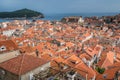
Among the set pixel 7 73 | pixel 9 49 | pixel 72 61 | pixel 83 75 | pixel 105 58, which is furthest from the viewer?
pixel 105 58

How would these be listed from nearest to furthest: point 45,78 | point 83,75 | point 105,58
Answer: point 45,78
point 83,75
point 105,58

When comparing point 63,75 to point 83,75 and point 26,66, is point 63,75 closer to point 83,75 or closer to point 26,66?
point 26,66

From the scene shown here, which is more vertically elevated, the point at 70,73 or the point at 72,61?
the point at 70,73

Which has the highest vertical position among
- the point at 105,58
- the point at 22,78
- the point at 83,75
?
the point at 22,78

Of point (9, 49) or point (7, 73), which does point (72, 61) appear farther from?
point (7, 73)

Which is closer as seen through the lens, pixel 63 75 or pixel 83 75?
pixel 63 75

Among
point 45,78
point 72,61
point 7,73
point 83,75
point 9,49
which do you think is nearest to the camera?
point 45,78

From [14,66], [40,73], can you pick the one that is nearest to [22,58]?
[14,66]

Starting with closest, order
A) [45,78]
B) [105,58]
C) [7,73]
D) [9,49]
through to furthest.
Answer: [45,78] < [7,73] < [9,49] < [105,58]

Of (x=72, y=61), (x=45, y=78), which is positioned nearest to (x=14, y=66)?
(x=45, y=78)
